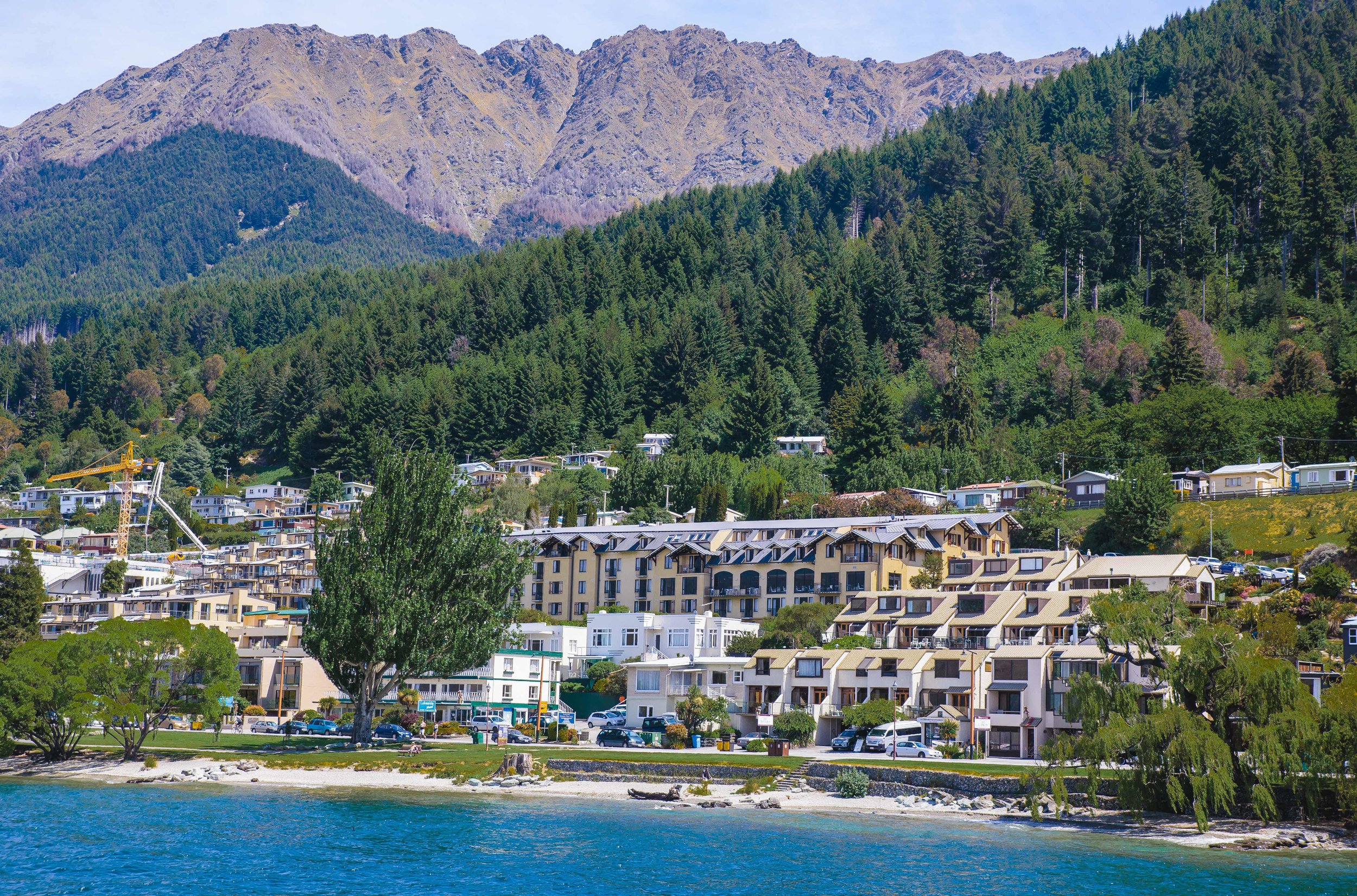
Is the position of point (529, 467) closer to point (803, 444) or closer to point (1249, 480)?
point (803, 444)

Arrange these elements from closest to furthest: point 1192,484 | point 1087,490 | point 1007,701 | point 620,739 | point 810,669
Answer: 1. point 1007,701
2. point 620,739
3. point 810,669
4. point 1192,484
5. point 1087,490

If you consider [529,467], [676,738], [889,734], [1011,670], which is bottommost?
[676,738]

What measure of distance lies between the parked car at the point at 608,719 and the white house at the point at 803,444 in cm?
6744

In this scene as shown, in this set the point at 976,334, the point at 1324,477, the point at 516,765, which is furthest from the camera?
the point at 976,334

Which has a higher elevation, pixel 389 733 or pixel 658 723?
pixel 658 723

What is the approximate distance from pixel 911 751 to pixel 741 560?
37511 millimetres

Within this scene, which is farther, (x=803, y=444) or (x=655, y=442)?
(x=655, y=442)

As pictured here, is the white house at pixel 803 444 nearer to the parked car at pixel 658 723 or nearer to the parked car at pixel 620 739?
the parked car at pixel 658 723

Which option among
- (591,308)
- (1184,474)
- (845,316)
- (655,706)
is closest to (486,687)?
(655,706)

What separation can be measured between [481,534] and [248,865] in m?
30.0

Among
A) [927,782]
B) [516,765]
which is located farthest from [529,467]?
[927,782]

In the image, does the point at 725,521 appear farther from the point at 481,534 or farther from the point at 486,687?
the point at 481,534

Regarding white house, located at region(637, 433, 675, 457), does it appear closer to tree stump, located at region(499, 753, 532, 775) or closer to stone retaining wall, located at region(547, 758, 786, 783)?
stone retaining wall, located at region(547, 758, 786, 783)

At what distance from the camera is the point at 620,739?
244 ft
